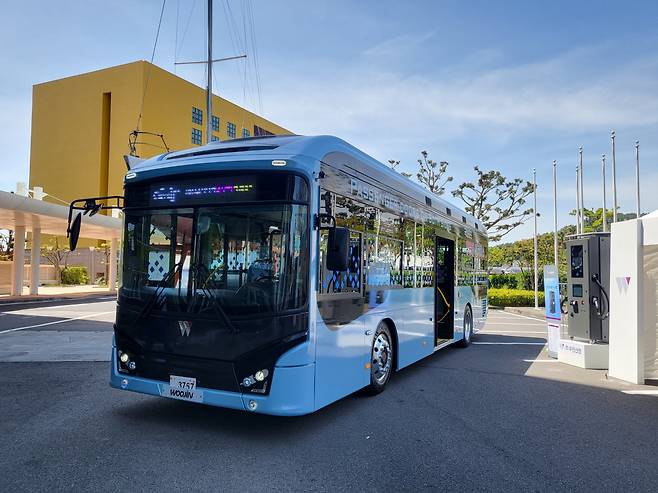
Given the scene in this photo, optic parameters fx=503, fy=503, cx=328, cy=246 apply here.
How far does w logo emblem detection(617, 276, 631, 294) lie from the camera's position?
233 inches

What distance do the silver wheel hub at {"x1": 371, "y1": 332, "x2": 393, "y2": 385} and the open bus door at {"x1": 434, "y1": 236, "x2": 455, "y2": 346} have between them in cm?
280

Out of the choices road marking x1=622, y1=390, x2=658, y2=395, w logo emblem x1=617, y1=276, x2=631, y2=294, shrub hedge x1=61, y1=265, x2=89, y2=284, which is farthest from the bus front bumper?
shrub hedge x1=61, y1=265, x2=89, y2=284

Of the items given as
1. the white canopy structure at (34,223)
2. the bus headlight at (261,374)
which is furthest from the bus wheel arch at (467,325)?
the white canopy structure at (34,223)

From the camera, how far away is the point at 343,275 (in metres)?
5.48

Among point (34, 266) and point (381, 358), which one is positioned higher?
point (34, 266)

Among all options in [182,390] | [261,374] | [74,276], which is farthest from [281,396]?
[74,276]

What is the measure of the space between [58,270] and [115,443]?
35.6 meters

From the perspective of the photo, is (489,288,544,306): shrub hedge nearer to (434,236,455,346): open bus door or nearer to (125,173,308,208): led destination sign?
(434,236,455,346): open bus door

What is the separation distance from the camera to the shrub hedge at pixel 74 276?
35.7 metres

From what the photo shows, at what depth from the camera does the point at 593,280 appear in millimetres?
9055

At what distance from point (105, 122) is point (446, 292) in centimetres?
4212

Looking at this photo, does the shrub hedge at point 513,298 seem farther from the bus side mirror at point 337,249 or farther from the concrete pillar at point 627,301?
the bus side mirror at point 337,249

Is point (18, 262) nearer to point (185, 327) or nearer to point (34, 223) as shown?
point (34, 223)

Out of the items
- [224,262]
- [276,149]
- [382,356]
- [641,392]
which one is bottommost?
[641,392]
